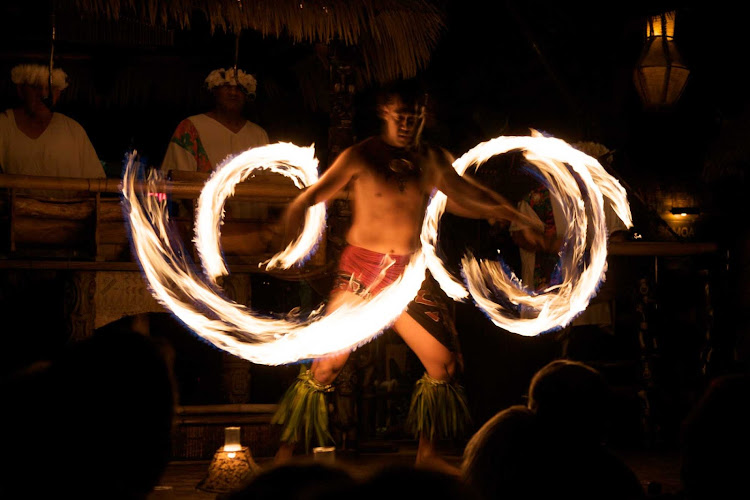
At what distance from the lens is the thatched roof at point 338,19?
5332 millimetres

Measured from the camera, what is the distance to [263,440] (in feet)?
18.8

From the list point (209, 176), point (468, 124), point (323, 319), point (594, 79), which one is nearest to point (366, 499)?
point (323, 319)

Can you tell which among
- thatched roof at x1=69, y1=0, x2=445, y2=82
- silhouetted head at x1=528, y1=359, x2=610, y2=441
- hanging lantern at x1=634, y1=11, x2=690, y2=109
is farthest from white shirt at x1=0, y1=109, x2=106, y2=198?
silhouetted head at x1=528, y1=359, x2=610, y2=441

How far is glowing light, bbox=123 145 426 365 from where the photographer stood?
4914 mm

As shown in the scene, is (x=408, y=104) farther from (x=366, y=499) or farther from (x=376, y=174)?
(x=366, y=499)

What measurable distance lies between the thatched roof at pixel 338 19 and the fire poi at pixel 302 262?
2.76ft

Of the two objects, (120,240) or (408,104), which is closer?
(408,104)

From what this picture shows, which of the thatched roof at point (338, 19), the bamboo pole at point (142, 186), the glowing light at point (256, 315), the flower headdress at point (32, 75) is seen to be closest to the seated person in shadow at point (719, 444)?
the glowing light at point (256, 315)

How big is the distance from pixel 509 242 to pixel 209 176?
9.05ft

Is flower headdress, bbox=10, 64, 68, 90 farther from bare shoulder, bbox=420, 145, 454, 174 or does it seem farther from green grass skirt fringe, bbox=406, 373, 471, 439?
green grass skirt fringe, bbox=406, 373, 471, 439

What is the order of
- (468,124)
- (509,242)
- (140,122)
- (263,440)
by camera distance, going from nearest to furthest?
(263,440)
(509,242)
(468,124)
(140,122)

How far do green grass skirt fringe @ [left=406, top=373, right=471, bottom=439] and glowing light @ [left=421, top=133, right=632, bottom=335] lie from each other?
52 cm

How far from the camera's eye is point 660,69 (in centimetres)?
678

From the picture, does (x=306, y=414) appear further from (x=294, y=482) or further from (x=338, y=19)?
(x=294, y=482)
